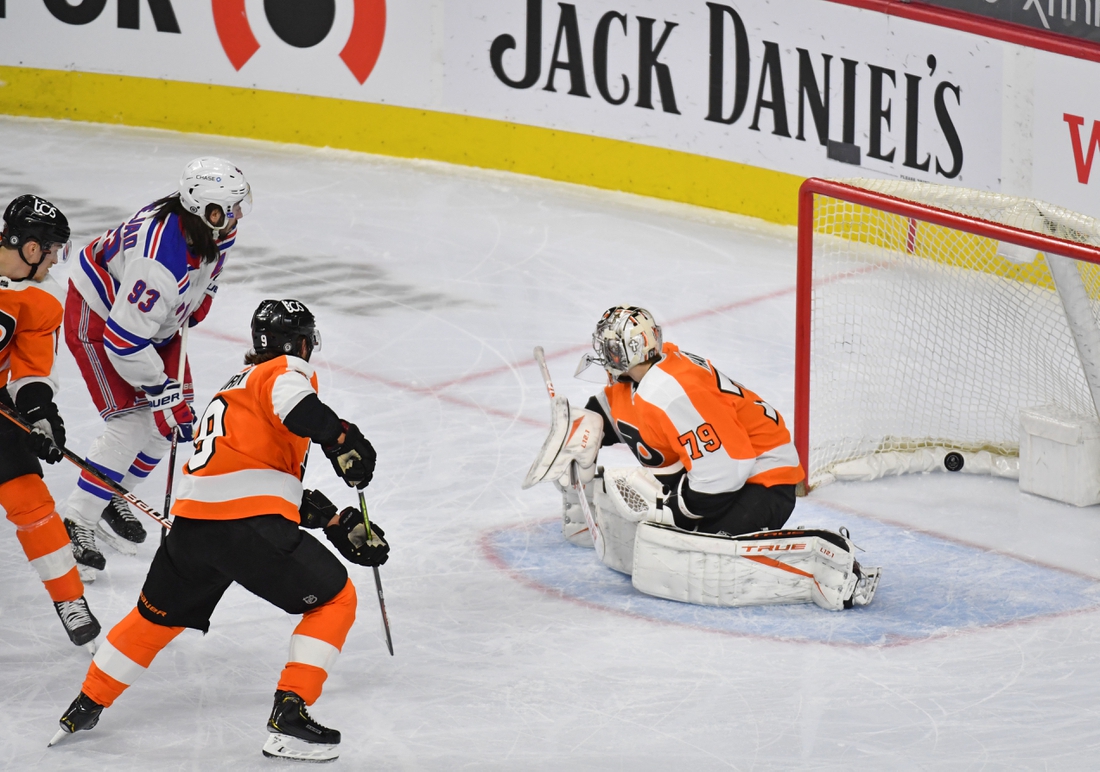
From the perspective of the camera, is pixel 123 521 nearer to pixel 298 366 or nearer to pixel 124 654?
pixel 124 654

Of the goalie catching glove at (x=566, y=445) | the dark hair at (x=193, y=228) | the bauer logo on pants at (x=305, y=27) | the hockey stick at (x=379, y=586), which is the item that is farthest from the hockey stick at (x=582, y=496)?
the bauer logo on pants at (x=305, y=27)

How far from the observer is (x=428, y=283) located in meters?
7.58

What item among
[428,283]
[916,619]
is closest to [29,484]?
[916,619]

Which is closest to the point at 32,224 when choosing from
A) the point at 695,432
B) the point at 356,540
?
the point at 356,540

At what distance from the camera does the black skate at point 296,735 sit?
3.55m

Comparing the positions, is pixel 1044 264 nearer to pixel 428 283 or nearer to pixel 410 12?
pixel 428 283

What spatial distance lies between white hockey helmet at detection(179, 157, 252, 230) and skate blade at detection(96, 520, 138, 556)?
1089 mm

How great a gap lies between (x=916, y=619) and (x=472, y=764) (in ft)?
4.65

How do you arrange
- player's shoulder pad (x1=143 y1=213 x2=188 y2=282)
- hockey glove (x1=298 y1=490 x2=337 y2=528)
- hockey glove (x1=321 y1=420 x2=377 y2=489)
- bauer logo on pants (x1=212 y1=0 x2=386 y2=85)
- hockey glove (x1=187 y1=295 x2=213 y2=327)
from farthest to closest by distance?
bauer logo on pants (x1=212 y1=0 x2=386 y2=85), hockey glove (x1=187 y1=295 x2=213 y2=327), player's shoulder pad (x1=143 y1=213 x2=188 y2=282), hockey glove (x1=298 y1=490 x2=337 y2=528), hockey glove (x1=321 y1=420 x2=377 y2=489)

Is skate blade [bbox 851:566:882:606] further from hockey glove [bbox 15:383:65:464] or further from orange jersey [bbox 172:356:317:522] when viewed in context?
hockey glove [bbox 15:383:65:464]

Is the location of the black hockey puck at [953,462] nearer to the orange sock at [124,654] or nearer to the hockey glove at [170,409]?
the hockey glove at [170,409]

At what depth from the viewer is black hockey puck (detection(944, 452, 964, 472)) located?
5.58m

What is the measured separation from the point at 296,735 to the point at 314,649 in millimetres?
194

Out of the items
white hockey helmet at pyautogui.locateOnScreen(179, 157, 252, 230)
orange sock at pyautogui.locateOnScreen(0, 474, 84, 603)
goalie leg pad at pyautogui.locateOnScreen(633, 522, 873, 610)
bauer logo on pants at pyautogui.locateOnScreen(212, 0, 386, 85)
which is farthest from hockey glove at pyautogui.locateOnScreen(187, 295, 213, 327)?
bauer logo on pants at pyautogui.locateOnScreen(212, 0, 386, 85)
